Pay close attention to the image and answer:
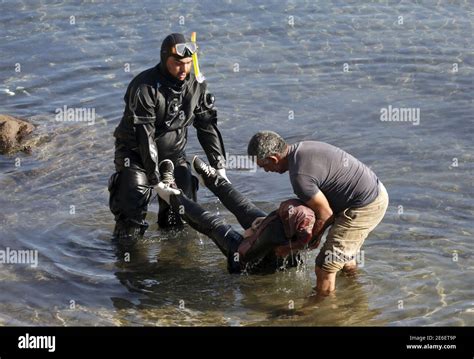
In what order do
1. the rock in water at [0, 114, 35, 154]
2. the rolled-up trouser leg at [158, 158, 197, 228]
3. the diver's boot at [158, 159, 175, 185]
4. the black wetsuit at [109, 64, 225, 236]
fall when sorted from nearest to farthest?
the black wetsuit at [109, 64, 225, 236] < the diver's boot at [158, 159, 175, 185] < the rolled-up trouser leg at [158, 158, 197, 228] < the rock in water at [0, 114, 35, 154]

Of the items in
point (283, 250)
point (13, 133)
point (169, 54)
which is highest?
point (169, 54)

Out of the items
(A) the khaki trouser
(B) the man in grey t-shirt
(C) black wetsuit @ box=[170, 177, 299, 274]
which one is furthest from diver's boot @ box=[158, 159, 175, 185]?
(A) the khaki trouser

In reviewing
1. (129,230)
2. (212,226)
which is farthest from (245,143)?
(212,226)

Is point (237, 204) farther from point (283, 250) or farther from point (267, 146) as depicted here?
point (267, 146)

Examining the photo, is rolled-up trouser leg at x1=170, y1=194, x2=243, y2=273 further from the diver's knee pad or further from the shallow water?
the diver's knee pad

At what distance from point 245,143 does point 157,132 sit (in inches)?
132

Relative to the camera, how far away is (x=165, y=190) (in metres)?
8.98

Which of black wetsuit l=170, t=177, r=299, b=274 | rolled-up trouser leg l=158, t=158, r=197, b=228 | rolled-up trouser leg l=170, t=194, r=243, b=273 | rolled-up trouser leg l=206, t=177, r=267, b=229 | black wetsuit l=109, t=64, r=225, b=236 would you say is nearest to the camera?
black wetsuit l=170, t=177, r=299, b=274

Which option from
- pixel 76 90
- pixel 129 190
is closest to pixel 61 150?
pixel 76 90

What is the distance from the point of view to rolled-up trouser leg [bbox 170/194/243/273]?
8672mm

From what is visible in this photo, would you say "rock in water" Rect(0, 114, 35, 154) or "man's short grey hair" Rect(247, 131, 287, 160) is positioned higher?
"man's short grey hair" Rect(247, 131, 287, 160)

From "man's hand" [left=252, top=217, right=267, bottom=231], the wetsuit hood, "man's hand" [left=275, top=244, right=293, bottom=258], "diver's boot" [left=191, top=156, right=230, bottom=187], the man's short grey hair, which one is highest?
the wetsuit hood

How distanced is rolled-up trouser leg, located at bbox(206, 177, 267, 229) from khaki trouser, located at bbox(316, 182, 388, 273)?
3.25ft
